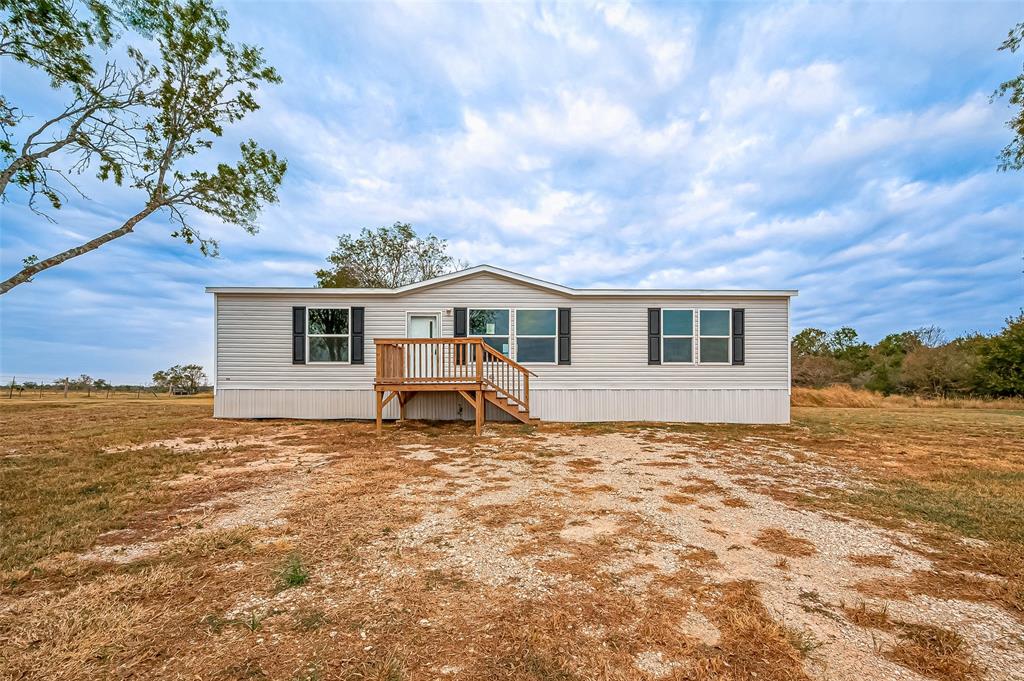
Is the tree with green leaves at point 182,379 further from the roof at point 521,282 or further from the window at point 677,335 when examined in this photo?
the window at point 677,335

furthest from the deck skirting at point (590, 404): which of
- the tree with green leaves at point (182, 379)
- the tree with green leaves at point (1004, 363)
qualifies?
the tree with green leaves at point (182, 379)

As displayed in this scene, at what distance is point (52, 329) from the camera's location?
53.8 ft

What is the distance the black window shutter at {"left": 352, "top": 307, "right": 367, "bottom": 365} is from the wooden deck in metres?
1.34

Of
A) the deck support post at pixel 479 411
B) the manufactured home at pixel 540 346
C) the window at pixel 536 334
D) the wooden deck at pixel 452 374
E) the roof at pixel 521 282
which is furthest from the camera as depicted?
the window at pixel 536 334

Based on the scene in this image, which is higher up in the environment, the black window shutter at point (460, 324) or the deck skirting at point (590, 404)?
the black window shutter at point (460, 324)

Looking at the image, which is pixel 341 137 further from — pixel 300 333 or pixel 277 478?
pixel 277 478

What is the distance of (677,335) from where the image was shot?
9648 mm

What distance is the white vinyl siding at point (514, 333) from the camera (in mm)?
9562

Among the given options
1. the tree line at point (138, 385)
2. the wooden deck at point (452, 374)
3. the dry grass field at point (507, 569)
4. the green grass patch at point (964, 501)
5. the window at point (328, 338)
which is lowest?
the tree line at point (138, 385)

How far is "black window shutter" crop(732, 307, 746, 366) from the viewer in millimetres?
9508

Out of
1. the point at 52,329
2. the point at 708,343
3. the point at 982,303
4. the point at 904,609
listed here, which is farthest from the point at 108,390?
the point at 982,303

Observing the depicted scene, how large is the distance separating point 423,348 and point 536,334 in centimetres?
285

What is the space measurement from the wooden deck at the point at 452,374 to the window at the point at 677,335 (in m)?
3.57

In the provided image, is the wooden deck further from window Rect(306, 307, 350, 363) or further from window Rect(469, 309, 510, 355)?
window Rect(306, 307, 350, 363)
